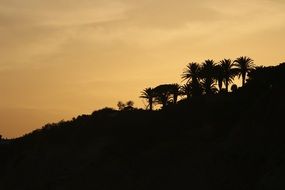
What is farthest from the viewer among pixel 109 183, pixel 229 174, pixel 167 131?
pixel 167 131

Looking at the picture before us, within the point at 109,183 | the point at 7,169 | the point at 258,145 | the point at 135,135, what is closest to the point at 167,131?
the point at 135,135

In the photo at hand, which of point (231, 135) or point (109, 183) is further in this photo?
point (109, 183)

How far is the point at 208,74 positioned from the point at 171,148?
29248 millimetres

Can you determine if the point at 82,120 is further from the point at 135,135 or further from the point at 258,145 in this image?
the point at 258,145

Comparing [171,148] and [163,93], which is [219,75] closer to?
[163,93]

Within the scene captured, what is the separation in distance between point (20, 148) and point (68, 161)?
Result: 55.8ft

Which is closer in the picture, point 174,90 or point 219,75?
point 219,75

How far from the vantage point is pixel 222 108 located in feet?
246

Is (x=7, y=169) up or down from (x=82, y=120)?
down

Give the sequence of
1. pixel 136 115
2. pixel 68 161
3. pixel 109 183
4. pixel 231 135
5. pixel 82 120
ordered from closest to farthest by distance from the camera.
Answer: pixel 231 135 < pixel 109 183 < pixel 68 161 < pixel 136 115 < pixel 82 120

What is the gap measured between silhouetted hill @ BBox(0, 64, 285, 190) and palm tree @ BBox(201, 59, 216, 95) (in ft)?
43.8

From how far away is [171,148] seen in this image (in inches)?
2832

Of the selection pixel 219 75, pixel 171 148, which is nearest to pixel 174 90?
pixel 219 75

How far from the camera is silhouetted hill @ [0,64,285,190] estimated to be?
60562 millimetres
